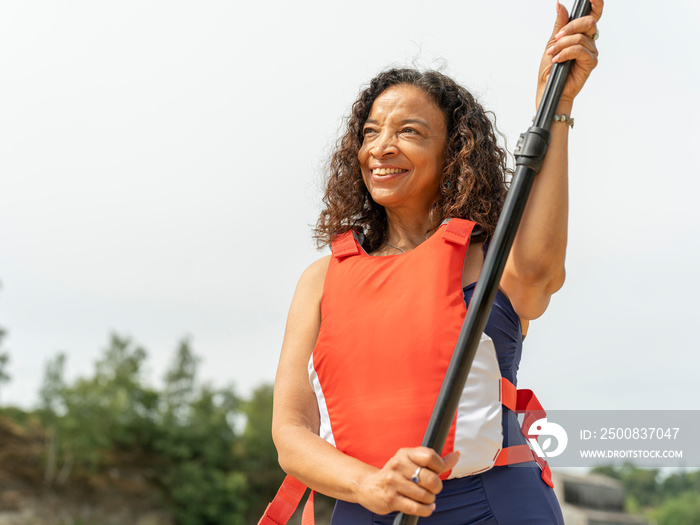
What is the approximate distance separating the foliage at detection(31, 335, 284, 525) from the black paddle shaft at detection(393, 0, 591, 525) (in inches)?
1342

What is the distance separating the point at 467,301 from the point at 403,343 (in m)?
0.24

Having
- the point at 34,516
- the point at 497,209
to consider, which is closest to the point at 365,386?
the point at 497,209

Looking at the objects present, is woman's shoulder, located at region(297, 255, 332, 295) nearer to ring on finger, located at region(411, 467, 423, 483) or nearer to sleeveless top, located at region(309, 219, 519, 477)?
sleeveless top, located at region(309, 219, 519, 477)

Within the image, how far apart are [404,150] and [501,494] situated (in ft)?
3.51

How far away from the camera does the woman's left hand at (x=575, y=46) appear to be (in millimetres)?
1779

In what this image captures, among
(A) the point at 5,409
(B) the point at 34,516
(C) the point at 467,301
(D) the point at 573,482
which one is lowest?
(B) the point at 34,516

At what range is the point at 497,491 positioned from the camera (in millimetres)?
1911

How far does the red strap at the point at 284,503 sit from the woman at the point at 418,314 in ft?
0.47

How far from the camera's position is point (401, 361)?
1918 mm

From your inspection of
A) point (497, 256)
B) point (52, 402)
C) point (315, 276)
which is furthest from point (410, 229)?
point (52, 402)

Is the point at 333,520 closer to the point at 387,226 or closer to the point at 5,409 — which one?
the point at 387,226

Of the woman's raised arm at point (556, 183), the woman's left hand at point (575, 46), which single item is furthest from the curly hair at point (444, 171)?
the woman's left hand at point (575, 46)

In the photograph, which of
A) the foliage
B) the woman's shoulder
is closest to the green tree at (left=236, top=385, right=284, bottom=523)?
the foliage

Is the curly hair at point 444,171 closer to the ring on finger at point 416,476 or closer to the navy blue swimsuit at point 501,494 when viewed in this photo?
the navy blue swimsuit at point 501,494
